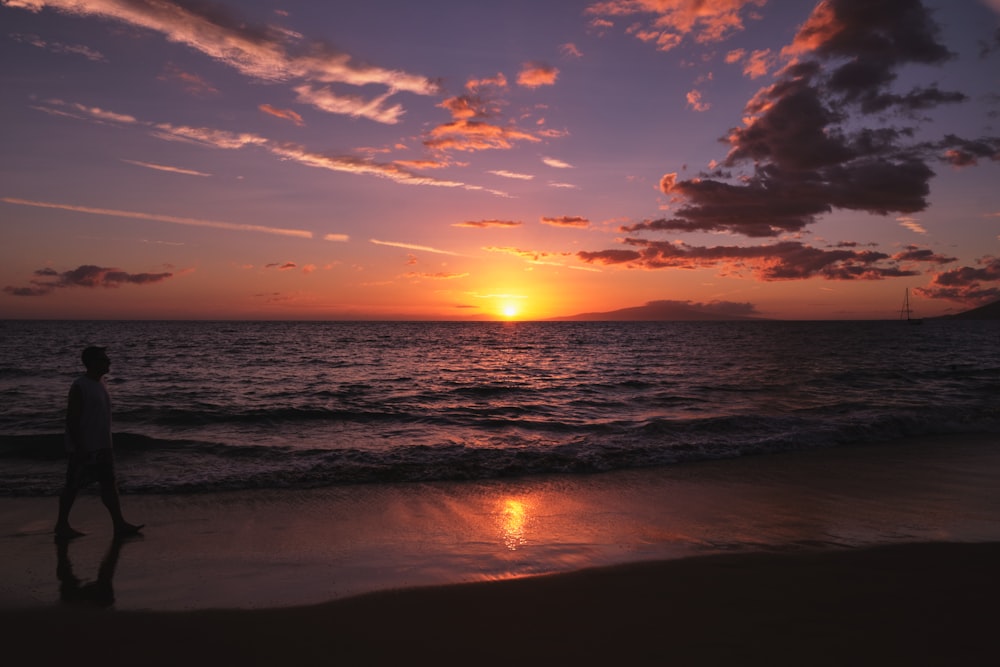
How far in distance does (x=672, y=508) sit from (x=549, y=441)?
6160 millimetres

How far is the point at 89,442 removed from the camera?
6988mm

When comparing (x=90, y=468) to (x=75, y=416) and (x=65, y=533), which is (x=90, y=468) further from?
(x=65, y=533)

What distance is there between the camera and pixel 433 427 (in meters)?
16.6

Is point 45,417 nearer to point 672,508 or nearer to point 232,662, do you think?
point 232,662

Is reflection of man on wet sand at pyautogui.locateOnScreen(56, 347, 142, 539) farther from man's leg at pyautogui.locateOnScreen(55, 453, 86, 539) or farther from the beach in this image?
the beach

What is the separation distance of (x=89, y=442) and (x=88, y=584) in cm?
205

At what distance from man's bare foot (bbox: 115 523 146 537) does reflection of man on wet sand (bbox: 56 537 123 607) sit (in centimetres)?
57

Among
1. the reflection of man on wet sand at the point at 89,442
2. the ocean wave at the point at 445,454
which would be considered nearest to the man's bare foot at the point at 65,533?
Answer: the reflection of man on wet sand at the point at 89,442

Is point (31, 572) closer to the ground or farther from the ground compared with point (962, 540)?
closer to the ground

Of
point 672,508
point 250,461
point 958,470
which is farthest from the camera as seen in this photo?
point 250,461

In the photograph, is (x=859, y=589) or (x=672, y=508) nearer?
(x=859, y=589)

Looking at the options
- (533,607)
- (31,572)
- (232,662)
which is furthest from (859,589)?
(31,572)

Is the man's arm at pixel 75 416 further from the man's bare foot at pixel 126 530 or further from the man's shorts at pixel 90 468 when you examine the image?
the man's bare foot at pixel 126 530

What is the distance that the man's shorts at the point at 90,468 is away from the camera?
6.95 meters
